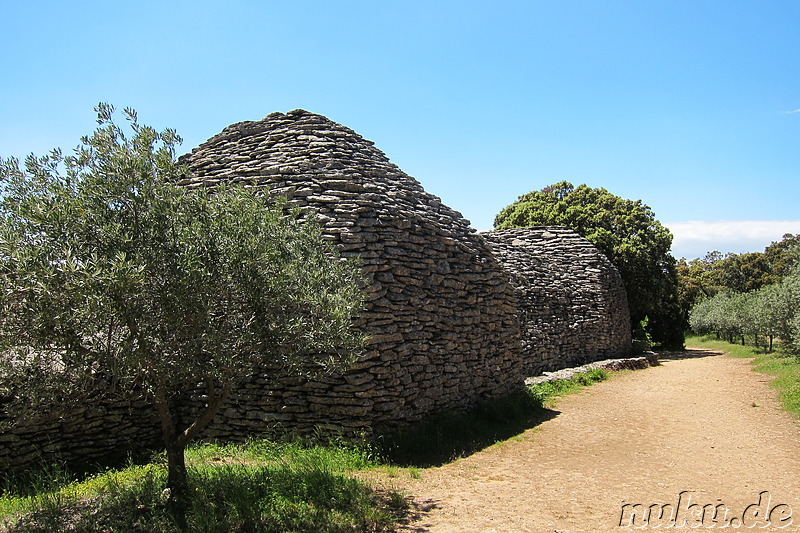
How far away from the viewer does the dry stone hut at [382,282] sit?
22.0 feet

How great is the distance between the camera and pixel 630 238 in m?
20.6

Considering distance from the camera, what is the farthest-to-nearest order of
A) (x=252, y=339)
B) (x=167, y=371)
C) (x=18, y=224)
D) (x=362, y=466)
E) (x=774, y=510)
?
(x=362, y=466)
(x=774, y=510)
(x=252, y=339)
(x=167, y=371)
(x=18, y=224)

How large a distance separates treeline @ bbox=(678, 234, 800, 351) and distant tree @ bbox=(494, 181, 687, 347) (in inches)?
95.7

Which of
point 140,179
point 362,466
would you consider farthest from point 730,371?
point 140,179

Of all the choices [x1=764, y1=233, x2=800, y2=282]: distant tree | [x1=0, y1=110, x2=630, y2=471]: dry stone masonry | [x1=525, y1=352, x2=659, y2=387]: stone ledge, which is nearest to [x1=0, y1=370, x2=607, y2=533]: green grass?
[x1=0, y1=110, x2=630, y2=471]: dry stone masonry

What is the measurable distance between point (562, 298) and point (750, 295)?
682 inches

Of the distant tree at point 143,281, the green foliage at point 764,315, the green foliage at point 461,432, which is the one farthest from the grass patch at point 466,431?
the green foliage at point 764,315

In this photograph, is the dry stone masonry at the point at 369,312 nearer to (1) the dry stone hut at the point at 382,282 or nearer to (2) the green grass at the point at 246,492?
(1) the dry stone hut at the point at 382,282

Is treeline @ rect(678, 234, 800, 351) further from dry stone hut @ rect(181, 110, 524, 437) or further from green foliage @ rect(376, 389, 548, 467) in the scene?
dry stone hut @ rect(181, 110, 524, 437)

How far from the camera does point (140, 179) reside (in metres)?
4.12

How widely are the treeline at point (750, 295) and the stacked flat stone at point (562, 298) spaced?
15.8 ft

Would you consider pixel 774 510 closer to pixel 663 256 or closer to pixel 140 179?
pixel 140 179

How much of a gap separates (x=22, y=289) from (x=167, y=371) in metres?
1.20

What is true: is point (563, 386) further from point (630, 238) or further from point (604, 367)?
point (630, 238)
